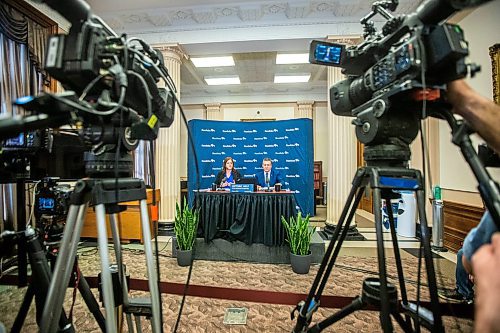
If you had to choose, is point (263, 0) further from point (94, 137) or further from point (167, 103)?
point (94, 137)

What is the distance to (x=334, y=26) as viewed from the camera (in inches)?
162

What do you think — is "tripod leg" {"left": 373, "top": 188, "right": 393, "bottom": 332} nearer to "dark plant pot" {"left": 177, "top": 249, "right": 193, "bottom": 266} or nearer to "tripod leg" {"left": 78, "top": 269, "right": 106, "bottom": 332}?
"tripod leg" {"left": 78, "top": 269, "right": 106, "bottom": 332}

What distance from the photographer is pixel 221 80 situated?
24.0 ft

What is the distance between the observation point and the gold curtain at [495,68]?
8.01 ft

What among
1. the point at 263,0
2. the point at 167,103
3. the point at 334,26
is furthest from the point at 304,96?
the point at 167,103

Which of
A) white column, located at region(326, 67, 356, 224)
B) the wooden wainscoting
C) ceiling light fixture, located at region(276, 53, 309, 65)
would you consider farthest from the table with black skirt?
ceiling light fixture, located at region(276, 53, 309, 65)

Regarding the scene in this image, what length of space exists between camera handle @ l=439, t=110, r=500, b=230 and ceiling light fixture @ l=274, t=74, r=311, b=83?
6.76 m

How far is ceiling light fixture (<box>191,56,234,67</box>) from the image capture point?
582cm

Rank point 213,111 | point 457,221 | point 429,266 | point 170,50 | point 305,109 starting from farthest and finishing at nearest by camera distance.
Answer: point 213,111 < point 305,109 < point 170,50 < point 457,221 < point 429,266

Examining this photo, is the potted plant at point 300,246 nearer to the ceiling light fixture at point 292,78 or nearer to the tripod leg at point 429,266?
the tripod leg at point 429,266

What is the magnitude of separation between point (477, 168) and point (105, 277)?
3.14 feet

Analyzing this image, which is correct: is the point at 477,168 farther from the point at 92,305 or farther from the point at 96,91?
the point at 92,305

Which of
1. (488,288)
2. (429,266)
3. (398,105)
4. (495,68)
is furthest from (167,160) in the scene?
(488,288)

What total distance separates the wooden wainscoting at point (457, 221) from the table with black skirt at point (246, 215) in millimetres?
1976
